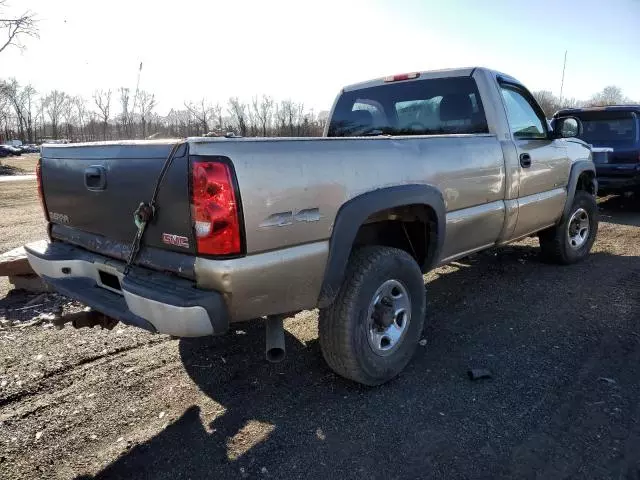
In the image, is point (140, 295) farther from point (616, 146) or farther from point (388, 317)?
point (616, 146)

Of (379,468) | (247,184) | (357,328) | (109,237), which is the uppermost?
(247,184)

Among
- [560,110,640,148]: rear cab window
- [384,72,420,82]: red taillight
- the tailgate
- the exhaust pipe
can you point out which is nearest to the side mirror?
[384,72,420,82]: red taillight

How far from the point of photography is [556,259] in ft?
18.4

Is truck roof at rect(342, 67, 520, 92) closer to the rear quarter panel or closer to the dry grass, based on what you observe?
the rear quarter panel

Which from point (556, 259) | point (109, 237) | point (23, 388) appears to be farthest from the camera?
point (556, 259)

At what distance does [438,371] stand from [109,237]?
2.26 m

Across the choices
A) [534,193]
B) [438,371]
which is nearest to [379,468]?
[438,371]

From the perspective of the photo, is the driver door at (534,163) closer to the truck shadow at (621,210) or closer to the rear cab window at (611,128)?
the truck shadow at (621,210)

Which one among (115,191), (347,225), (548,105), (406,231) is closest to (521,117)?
(406,231)

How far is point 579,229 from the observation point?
5828 mm

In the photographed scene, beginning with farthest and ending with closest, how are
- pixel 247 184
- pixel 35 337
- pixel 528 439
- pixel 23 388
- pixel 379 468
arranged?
pixel 35 337, pixel 23 388, pixel 528 439, pixel 379 468, pixel 247 184

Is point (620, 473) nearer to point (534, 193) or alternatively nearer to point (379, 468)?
point (379, 468)

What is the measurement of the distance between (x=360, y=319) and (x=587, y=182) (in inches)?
175

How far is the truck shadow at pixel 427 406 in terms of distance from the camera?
7.78 ft
